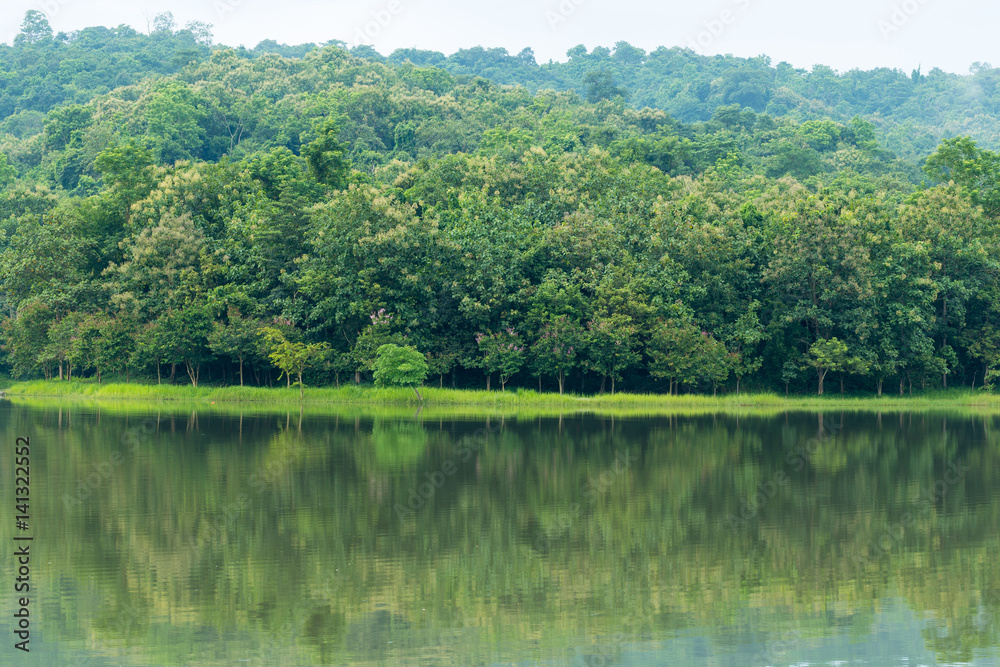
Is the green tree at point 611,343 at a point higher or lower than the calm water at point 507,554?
higher

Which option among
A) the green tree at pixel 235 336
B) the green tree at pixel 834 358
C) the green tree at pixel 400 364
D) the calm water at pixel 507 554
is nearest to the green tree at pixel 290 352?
the green tree at pixel 235 336

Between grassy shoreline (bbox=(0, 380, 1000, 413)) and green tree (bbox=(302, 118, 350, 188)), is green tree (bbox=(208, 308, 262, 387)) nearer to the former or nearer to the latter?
grassy shoreline (bbox=(0, 380, 1000, 413))

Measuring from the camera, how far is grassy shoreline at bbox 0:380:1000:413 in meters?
46.1

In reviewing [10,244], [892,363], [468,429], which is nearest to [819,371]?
[892,363]

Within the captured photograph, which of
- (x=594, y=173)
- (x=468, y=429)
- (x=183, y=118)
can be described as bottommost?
(x=468, y=429)

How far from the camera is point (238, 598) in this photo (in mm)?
13961

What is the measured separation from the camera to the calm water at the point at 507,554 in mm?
12328

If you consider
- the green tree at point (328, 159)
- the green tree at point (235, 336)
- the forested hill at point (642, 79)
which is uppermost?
the forested hill at point (642, 79)

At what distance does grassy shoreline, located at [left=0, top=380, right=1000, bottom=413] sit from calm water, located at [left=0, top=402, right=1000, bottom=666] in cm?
1607

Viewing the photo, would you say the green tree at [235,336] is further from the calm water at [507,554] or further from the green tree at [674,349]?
the calm water at [507,554]

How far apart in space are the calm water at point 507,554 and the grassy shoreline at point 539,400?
Answer: 16.1 meters

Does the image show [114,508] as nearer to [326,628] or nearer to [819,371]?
[326,628]

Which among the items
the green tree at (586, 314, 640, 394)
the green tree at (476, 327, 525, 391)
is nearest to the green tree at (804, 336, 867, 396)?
the green tree at (586, 314, 640, 394)

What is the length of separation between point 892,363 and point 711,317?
8384 mm
